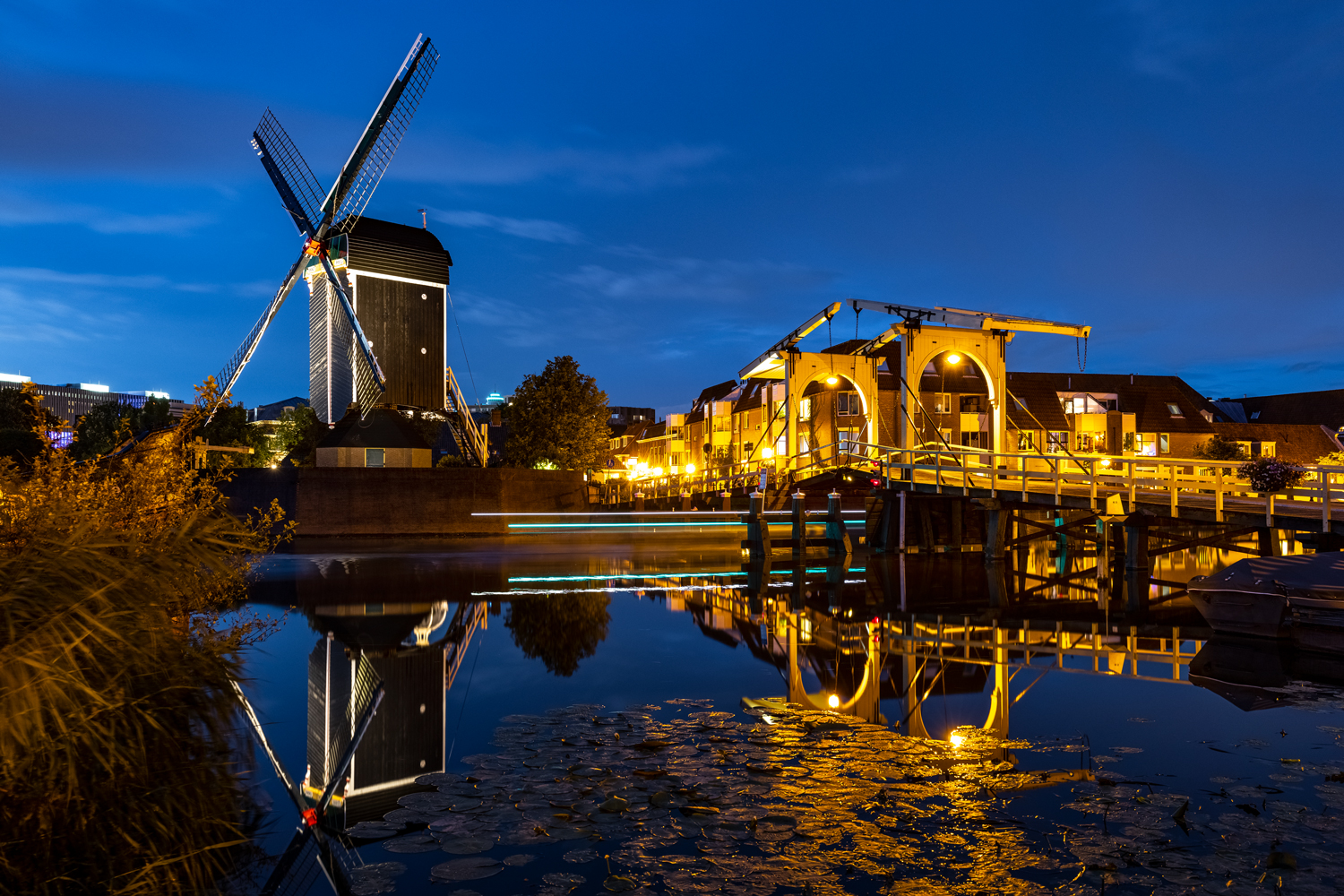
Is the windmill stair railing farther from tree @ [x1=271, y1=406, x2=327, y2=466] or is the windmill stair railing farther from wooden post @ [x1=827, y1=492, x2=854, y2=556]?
wooden post @ [x1=827, y1=492, x2=854, y2=556]

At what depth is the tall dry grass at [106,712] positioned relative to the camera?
13.6 feet

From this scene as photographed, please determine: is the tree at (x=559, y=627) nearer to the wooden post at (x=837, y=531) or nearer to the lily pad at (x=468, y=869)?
the lily pad at (x=468, y=869)

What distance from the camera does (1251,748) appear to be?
6621 mm

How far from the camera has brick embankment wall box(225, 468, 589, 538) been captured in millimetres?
35031

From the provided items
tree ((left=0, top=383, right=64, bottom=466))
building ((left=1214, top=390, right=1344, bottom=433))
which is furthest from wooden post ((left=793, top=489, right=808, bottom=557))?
building ((left=1214, top=390, right=1344, bottom=433))

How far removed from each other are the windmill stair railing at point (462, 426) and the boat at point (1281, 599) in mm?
36156

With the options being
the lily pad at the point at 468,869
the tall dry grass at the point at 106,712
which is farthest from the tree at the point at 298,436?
the lily pad at the point at 468,869

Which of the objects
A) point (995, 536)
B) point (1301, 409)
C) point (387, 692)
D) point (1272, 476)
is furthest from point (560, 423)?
point (1301, 409)

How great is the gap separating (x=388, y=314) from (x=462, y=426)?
768cm

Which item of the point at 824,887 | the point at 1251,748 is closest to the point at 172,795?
the point at 824,887

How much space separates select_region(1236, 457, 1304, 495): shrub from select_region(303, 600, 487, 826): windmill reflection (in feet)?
46.9

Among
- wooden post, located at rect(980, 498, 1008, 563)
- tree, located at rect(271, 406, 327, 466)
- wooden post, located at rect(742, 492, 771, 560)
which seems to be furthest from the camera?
tree, located at rect(271, 406, 327, 466)

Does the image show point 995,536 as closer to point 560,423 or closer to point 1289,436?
point 560,423

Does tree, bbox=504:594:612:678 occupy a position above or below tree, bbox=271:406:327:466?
below
